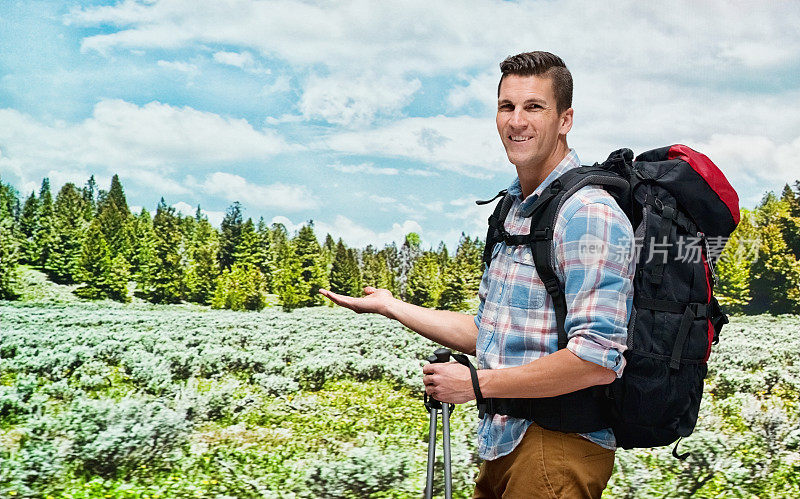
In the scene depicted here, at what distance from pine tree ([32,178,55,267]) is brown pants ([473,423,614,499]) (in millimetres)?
10078

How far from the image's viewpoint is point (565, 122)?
210cm

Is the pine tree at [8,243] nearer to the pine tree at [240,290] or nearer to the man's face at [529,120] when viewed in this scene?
A: the pine tree at [240,290]

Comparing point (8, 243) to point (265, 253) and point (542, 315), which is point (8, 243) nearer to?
point (265, 253)

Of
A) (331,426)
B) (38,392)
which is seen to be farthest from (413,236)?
(38,392)

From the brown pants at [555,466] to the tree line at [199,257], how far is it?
9.23 m

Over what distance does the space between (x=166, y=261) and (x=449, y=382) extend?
10020mm

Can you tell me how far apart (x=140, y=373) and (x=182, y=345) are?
0.83 meters

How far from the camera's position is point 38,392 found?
281 inches

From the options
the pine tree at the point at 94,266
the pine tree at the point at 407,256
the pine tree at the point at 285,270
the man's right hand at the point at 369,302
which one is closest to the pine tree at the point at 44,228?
the pine tree at the point at 94,266

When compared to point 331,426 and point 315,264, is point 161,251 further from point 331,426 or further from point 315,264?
point 331,426

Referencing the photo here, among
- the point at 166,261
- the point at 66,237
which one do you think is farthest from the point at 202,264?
the point at 66,237

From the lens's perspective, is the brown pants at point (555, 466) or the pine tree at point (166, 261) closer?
the brown pants at point (555, 466)

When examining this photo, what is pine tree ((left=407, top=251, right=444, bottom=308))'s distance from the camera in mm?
11703

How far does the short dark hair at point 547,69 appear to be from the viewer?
203 cm
